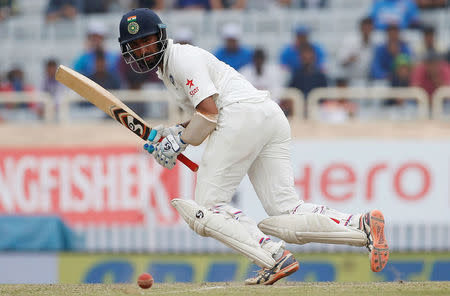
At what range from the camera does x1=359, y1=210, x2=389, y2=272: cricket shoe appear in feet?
19.0

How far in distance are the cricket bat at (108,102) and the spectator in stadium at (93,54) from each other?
5.27 m

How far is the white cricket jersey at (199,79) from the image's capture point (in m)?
5.67

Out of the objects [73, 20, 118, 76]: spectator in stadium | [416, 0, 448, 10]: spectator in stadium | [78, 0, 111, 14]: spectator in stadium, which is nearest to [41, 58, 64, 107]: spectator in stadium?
[73, 20, 118, 76]: spectator in stadium

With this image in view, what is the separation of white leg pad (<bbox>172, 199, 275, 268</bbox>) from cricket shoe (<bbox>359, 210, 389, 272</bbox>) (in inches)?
23.4

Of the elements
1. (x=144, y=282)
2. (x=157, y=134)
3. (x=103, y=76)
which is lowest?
(x=144, y=282)

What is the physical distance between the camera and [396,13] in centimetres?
1196

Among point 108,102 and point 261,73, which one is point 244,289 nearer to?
point 108,102

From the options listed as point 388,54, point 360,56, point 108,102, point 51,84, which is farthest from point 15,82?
point 108,102

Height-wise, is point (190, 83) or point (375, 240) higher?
point (190, 83)

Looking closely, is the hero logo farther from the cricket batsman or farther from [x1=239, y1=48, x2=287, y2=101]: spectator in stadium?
[x1=239, y1=48, x2=287, y2=101]: spectator in stadium

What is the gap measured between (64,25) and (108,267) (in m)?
4.50

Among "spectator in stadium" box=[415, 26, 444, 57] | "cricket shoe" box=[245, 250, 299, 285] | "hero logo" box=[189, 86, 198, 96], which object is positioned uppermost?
"hero logo" box=[189, 86, 198, 96]

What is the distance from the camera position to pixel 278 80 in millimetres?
11109

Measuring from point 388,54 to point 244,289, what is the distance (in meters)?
Answer: 6.22
